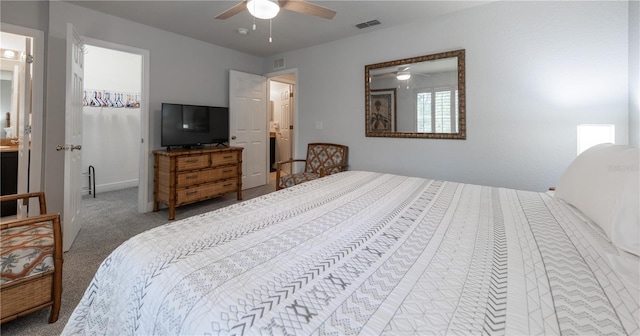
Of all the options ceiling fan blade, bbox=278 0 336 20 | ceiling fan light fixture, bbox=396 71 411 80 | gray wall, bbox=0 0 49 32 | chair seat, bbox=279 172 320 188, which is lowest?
chair seat, bbox=279 172 320 188

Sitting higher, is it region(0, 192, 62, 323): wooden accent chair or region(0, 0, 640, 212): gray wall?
region(0, 0, 640, 212): gray wall

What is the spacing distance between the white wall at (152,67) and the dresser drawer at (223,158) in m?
0.82

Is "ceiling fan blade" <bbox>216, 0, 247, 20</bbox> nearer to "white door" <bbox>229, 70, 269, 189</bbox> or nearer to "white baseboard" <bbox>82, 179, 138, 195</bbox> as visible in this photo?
"white door" <bbox>229, 70, 269, 189</bbox>

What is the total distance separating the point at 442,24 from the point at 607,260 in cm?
310

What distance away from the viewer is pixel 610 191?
1.17 m

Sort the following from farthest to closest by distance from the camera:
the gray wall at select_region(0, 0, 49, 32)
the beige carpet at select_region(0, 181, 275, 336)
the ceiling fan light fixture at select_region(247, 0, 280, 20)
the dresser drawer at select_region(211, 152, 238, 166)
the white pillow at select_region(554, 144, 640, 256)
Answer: the dresser drawer at select_region(211, 152, 238, 166), the gray wall at select_region(0, 0, 49, 32), the ceiling fan light fixture at select_region(247, 0, 280, 20), the beige carpet at select_region(0, 181, 275, 336), the white pillow at select_region(554, 144, 640, 256)

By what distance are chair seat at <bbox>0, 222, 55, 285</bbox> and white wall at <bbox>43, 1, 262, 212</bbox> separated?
1736 millimetres

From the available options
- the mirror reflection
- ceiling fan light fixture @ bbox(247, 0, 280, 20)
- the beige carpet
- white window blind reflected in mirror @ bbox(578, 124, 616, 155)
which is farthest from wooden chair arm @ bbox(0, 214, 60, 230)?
the mirror reflection

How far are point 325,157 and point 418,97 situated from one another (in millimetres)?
1582

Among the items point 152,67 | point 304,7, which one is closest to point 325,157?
point 304,7

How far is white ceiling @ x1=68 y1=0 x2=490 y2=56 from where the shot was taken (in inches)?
119

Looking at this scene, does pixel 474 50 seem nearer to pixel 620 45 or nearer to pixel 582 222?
pixel 620 45

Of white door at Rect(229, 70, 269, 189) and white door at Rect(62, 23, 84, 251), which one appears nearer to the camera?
white door at Rect(62, 23, 84, 251)

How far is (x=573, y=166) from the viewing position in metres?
1.66
